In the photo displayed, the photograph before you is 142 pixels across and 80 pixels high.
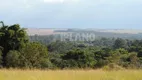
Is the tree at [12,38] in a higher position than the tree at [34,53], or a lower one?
higher

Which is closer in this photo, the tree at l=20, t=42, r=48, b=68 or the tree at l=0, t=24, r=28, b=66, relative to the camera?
the tree at l=20, t=42, r=48, b=68

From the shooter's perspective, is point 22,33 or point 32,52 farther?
point 22,33

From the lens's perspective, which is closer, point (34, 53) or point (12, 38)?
point (34, 53)

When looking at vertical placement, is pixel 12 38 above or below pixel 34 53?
above

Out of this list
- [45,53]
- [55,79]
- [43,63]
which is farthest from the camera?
[45,53]

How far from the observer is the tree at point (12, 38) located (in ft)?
88.4

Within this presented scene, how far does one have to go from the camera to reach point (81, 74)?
700 centimetres

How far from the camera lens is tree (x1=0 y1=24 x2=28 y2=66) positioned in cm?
2695

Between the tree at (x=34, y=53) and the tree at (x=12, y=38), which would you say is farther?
the tree at (x=12, y=38)

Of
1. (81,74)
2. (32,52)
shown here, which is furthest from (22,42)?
(81,74)

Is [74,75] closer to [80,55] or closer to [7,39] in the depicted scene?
[7,39]

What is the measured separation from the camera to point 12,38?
1089 inches

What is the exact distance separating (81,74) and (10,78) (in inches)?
60.2

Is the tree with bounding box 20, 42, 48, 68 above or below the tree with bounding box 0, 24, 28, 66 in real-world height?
below
